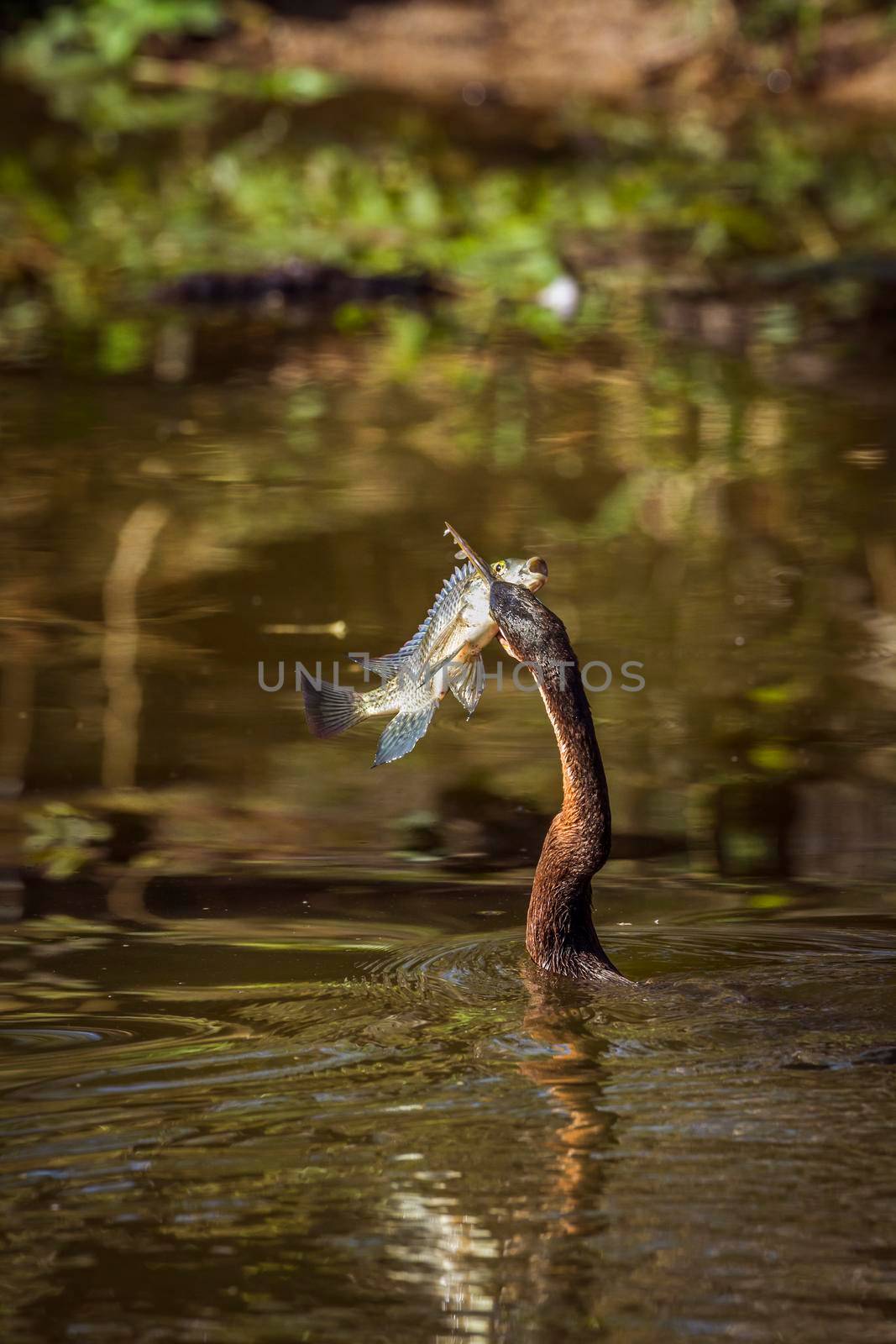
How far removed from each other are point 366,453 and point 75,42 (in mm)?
10100

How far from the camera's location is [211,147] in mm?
14109

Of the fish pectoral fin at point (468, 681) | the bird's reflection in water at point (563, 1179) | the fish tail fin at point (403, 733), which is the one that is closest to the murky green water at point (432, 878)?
the bird's reflection in water at point (563, 1179)

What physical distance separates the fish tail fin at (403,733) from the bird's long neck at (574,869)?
0.27m

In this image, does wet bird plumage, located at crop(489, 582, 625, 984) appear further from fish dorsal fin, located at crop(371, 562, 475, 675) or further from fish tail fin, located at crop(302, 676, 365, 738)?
fish tail fin, located at crop(302, 676, 365, 738)

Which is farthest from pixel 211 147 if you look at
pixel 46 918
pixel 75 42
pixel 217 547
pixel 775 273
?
pixel 46 918

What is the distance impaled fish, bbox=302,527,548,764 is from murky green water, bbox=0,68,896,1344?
502mm

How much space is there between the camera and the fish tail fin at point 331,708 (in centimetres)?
396

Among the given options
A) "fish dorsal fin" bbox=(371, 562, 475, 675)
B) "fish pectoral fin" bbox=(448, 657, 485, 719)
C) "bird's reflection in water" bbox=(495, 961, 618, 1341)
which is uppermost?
"fish dorsal fin" bbox=(371, 562, 475, 675)

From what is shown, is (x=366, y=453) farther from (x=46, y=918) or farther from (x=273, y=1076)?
(x=273, y=1076)

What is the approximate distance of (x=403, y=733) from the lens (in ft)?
13.1

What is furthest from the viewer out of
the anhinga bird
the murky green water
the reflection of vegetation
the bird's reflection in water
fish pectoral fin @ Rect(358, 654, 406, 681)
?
the reflection of vegetation

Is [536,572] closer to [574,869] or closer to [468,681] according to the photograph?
[468,681]

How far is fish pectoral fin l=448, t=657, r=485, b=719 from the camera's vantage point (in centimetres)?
392

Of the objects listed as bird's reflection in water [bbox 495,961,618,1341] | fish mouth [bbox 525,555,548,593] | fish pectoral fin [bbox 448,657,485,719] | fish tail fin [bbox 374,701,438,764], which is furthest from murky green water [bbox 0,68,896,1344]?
fish mouth [bbox 525,555,548,593]
